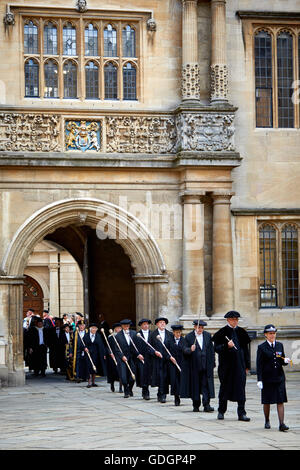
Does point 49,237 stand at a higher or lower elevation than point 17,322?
higher

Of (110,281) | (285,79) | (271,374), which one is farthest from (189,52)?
(271,374)

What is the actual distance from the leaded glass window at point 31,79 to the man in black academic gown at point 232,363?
9.48m

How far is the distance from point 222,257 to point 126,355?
13.7 feet

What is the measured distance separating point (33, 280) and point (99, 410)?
24845mm

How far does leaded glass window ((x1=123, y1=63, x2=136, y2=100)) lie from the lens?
2382cm

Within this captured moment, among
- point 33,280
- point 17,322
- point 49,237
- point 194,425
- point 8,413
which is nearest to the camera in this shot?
point 194,425

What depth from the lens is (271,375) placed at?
14742mm

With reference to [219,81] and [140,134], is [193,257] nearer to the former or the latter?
[140,134]

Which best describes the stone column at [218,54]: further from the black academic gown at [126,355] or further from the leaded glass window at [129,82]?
the black academic gown at [126,355]

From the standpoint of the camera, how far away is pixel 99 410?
57.8 ft

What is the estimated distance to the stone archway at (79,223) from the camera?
22.7 metres
